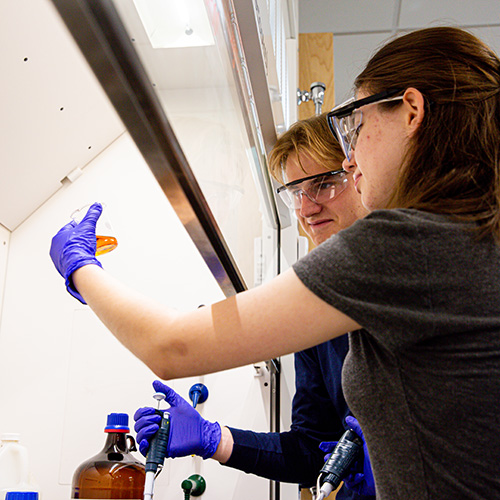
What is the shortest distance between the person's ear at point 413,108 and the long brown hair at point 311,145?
680mm

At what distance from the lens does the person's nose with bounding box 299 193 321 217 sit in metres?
1.45

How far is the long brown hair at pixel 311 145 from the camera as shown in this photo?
1422 mm

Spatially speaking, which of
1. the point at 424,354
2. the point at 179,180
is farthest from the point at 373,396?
the point at 179,180

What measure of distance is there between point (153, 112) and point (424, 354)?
40cm

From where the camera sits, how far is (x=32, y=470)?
181cm

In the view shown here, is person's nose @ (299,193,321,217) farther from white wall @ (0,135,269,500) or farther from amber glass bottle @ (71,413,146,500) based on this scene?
amber glass bottle @ (71,413,146,500)

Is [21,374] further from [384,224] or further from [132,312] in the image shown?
[384,224]

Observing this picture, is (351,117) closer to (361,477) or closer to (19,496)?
(361,477)

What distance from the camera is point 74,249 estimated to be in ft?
2.65

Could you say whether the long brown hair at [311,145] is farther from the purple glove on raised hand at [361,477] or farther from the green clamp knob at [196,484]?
the green clamp knob at [196,484]

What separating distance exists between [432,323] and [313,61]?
78.8 inches

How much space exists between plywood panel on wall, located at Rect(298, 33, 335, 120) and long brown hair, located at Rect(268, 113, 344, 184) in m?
0.92

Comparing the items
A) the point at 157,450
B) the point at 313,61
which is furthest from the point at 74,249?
the point at 313,61

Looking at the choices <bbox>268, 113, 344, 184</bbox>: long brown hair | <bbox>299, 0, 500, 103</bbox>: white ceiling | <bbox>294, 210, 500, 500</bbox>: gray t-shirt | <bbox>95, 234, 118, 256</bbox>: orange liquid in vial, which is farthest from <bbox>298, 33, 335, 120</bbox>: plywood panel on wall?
<bbox>294, 210, 500, 500</bbox>: gray t-shirt
